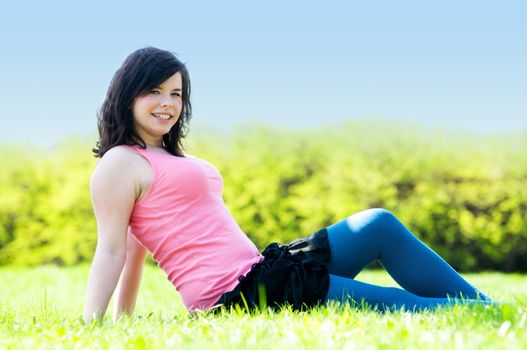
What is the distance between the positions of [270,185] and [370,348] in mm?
8188

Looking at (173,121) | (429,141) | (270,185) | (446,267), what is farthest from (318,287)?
(429,141)

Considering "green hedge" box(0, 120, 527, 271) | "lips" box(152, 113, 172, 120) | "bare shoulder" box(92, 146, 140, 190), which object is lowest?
"green hedge" box(0, 120, 527, 271)

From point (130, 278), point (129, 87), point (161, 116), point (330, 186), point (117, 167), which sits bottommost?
point (330, 186)

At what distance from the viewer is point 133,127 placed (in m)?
2.71

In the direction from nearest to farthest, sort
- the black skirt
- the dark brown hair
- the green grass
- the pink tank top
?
the green grass → the black skirt → the pink tank top → the dark brown hair

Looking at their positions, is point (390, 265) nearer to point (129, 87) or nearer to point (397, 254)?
point (397, 254)

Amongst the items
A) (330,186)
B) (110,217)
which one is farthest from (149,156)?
(330,186)

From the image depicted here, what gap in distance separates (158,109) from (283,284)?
0.91 m

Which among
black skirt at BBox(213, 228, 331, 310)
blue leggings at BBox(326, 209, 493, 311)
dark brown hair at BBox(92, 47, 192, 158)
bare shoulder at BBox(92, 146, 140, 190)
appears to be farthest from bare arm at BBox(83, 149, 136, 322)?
blue leggings at BBox(326, 209, 493, 311)

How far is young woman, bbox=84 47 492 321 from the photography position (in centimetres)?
245

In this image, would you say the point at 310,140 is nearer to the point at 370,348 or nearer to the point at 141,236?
the point at 141,236

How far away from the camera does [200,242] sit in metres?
2.54

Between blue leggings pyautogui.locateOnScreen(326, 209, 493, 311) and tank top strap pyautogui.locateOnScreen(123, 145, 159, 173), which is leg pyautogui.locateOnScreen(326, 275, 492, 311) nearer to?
blue leggings pyautogui.locateOnScreen(326, 209, 493, 311)

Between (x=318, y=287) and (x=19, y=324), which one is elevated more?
(x=318, y=287)
